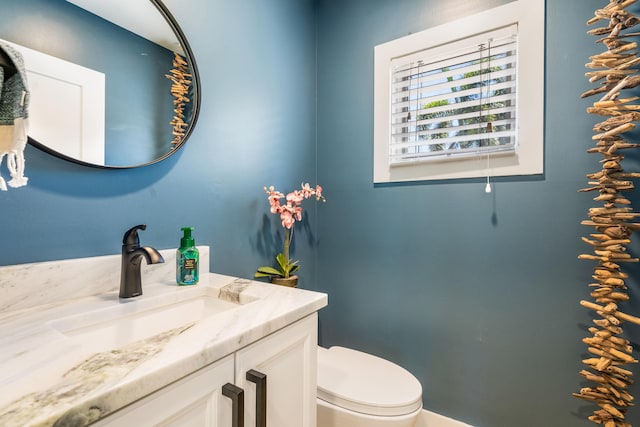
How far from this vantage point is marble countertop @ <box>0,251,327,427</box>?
41 cm

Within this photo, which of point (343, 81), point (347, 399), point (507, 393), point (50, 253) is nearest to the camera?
point (50, 253)

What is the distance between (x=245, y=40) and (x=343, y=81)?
607 mm

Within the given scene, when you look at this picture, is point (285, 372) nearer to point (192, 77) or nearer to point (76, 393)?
point (76, 393)

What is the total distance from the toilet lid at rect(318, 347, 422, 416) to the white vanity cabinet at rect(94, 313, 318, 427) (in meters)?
0.28

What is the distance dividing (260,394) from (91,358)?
341 mm

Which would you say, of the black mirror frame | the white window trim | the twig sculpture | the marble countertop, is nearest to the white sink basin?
the marble countertop

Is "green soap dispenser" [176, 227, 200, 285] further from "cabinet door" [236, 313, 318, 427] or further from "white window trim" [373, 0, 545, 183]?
"white window trim" [373, 0, 545, 183]

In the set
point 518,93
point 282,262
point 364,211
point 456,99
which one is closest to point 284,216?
point 282,262

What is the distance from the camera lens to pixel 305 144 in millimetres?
1814

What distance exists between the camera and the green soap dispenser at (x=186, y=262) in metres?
1.04

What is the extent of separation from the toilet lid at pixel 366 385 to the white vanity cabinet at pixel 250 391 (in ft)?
0.92

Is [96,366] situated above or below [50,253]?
below

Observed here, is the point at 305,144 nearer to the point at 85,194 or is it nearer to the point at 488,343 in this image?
the point at 85,194

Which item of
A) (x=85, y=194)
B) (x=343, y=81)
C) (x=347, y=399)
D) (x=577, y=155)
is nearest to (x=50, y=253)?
(x=85, y=194)
